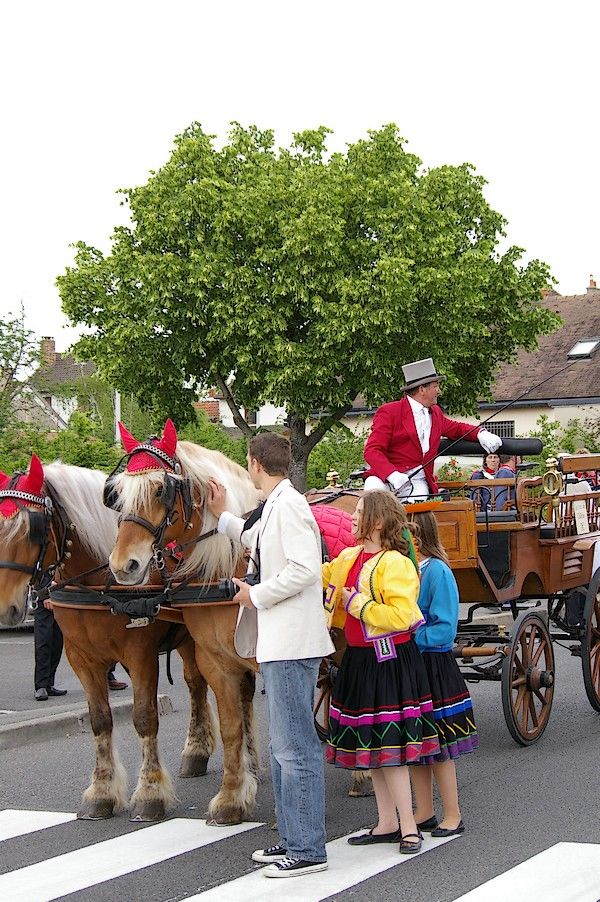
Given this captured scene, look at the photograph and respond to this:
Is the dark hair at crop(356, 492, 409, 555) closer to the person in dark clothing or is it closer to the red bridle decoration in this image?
the red bridle decoration

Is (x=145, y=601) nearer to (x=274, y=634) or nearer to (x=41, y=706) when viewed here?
(x=274, y=634)

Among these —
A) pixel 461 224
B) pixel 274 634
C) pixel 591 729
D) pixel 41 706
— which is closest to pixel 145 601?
pixel 274 634

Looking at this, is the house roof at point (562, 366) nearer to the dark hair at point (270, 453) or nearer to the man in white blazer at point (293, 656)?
the dark hair at point (270, 453)

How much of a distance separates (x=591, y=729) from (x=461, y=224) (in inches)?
931

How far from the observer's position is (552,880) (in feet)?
17.3

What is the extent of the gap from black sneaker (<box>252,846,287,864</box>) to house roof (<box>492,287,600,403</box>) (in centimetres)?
3171

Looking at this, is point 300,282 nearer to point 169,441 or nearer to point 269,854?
point 169,441

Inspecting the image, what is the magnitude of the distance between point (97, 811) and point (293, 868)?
1703 mm

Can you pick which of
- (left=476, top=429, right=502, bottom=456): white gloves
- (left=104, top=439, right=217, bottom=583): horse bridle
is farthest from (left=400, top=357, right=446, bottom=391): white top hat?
(left=104, top=439, right=217, bottom=583): horse bridle

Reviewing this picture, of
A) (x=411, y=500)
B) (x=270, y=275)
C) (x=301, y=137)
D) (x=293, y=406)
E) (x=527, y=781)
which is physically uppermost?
(x=301, y=137)

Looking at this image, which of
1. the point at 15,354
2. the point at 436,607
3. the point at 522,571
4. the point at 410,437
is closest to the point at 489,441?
the point at 410,437

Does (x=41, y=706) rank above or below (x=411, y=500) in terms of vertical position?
below

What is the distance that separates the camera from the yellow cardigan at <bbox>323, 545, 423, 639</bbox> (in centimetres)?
577

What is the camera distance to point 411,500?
8.22 m
